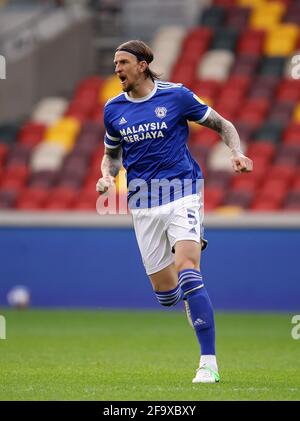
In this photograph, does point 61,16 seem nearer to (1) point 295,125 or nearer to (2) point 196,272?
(1) point 295,125

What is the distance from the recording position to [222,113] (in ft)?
68.5

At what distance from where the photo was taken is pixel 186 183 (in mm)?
9109

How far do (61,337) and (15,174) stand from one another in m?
7.34

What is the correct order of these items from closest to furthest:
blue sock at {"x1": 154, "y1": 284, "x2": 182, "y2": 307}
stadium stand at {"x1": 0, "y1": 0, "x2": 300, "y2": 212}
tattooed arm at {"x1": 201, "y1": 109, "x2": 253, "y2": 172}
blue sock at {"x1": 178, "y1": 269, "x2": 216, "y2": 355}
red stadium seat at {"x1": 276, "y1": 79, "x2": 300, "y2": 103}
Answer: blue sock at {"x1": 178, "y1": 269, "x2": 216, "y2": 355} → tattooed arm at {"x1": 201, "y1": 109, "x2": 253, "y2": 172} → blue sock at {"x1": 154, "y1": 284, "x2": 182, "y2": 307} → stadium stand at {"x1": 0, "y1": 0, "x2": 300, "y2": 212} → red stadium seat at {"x1": 276, "y1": 79, "x2": 300, "y2": 103}

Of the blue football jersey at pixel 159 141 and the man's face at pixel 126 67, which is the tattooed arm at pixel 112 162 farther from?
the man's face at pixel 126 67

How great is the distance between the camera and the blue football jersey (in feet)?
29.9

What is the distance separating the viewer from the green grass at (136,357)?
26.5ft

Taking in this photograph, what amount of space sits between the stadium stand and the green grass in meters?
2.75

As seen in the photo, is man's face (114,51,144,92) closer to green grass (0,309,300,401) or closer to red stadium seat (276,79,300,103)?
green grass (0,309,300,401)

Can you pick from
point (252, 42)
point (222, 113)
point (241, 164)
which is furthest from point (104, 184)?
point (252, 42)

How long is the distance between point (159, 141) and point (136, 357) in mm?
2781

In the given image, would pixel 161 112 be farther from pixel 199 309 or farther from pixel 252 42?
pixel 252 42

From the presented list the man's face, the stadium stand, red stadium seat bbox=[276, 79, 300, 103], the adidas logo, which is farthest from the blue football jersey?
red stadium seat bbox=[276, 79, 300, 103]
